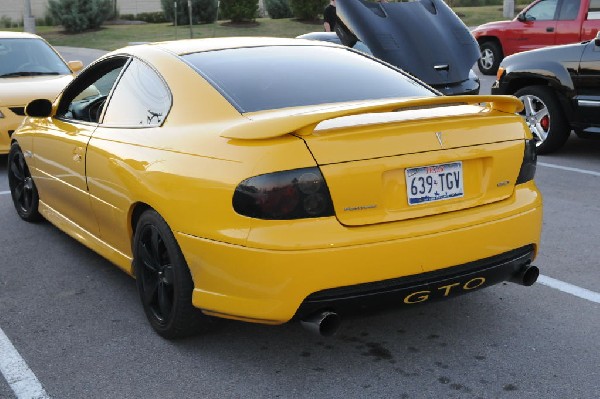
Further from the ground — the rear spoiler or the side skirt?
the rear spoiler

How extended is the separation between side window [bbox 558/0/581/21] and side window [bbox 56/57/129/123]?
38.1ft

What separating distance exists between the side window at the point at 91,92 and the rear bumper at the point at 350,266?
1.60 m

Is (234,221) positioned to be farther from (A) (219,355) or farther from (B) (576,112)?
(B) (576,112)

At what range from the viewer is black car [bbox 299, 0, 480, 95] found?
28.0ft

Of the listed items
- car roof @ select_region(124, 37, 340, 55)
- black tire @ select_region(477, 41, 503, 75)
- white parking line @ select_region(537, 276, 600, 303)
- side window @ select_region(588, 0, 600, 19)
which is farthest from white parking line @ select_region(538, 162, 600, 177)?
black tire @ select_region(477, 41, 503, 75)

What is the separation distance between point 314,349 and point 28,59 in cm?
777

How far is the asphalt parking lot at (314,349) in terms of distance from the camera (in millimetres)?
3463

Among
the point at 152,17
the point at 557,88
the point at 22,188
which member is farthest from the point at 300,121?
the point at 152,17

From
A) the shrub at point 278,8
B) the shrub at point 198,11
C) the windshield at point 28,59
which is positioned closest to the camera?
the windshield at point 28,59

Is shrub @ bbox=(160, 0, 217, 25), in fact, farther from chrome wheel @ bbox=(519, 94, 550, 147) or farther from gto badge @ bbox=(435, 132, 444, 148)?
gto badge @ bbox=(435, 132, 444, 148)

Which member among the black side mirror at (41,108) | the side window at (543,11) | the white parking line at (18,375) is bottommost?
the white parking line at (18,375)

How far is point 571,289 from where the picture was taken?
4.62 meters

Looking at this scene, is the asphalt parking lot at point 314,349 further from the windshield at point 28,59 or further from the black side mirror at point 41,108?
the windshield at point 28,59

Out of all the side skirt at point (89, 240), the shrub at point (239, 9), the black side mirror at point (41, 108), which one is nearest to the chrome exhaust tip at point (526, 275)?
the side skirt at point (89, 240)
